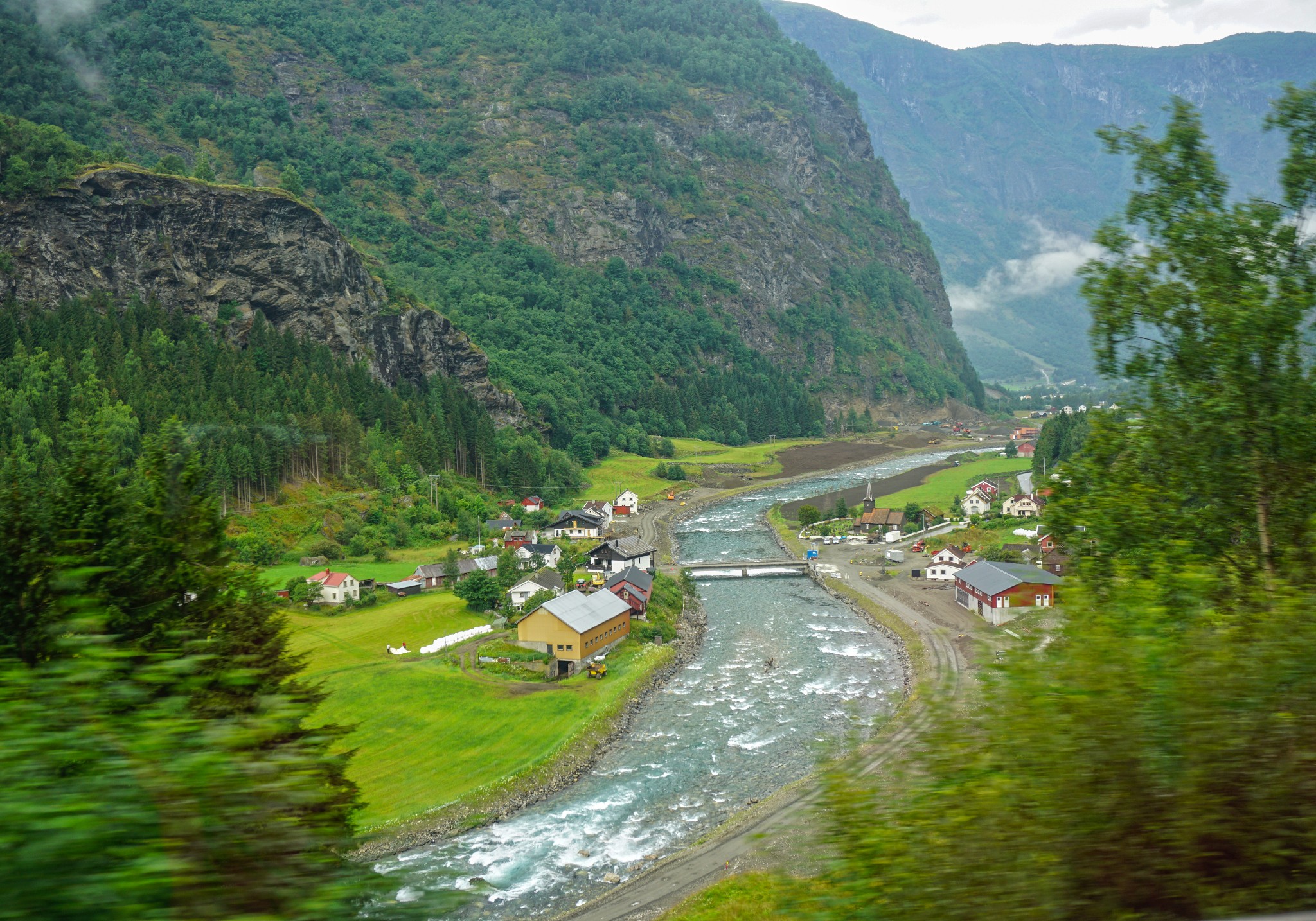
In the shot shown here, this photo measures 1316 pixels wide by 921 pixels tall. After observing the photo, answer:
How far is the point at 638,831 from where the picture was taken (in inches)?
762

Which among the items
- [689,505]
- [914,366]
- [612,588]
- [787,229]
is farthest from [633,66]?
[612,588]

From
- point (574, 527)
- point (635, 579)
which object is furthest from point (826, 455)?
point (635, 579)

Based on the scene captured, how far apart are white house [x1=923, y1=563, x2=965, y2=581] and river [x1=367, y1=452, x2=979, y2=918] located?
6.23 meters

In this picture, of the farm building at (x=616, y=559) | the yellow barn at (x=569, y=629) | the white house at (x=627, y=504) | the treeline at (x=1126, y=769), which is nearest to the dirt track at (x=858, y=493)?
the white house at (x=627, y=504)

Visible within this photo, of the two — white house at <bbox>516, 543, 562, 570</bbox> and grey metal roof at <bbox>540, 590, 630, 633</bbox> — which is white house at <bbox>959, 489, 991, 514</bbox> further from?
grey metal roof at <bbox>540, 590, 630, 633</bbox>

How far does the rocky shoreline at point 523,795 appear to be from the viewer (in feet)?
62.5

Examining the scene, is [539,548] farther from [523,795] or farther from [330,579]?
[523,795]

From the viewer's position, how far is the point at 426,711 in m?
25.3

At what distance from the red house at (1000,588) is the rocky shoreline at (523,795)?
1439cm

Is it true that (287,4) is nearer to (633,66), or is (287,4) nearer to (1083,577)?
(633,66)

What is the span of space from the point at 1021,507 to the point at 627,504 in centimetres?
3014

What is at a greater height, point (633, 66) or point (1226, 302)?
point (633, 66)

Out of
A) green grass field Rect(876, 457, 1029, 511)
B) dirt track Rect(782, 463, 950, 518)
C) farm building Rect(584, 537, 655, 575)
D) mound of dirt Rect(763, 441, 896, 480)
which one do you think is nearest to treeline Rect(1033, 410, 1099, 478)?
green grass field Rect(876, 457, 1029, 511)

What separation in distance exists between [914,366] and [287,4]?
128 m
